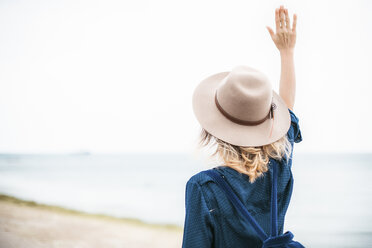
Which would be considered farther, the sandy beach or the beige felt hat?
the sandy beach

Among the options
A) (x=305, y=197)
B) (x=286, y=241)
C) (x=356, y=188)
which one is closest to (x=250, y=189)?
(x=286, y=241)

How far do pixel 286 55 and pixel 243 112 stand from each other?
1.96 feet

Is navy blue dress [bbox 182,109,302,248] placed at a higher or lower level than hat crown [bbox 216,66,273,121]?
lower

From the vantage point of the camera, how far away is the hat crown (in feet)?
3.96

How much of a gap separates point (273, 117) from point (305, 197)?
65.9 ft

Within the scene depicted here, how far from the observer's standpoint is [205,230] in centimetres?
109

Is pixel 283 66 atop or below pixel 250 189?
atop

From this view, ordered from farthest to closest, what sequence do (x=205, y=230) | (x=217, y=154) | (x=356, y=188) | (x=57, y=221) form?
(x=356, y=188) < (x=57, y=221) < (x=217, y=154) < (x=205, y=230)

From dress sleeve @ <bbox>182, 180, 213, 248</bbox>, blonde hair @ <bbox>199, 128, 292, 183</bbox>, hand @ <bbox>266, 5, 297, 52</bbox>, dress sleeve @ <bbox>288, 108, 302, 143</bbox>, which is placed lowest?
dress sleeve @ <bbox>182, 180, 213, 248</bbox>

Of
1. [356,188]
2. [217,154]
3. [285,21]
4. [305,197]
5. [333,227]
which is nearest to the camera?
[217,154]

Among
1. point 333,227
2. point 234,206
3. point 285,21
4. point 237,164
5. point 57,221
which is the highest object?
point 285,21

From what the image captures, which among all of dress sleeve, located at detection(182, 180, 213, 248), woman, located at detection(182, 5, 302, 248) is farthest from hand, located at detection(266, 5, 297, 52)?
dress sleeve, located at detection(182, 180, 213, 248)

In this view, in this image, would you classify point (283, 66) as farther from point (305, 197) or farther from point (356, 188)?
point (356, 188)

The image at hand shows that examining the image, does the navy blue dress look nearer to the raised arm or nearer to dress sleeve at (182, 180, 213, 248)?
dress sleeve at (182, 180, 213, 248)
